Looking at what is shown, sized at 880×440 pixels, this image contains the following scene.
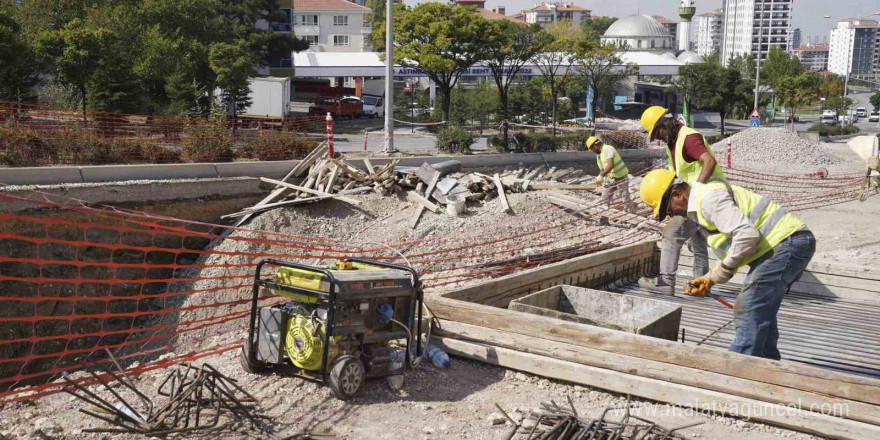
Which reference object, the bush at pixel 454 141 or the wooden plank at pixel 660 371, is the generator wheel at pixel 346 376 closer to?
the wooden plank at pixel 660 371

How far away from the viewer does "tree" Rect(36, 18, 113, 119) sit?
20.2 meters

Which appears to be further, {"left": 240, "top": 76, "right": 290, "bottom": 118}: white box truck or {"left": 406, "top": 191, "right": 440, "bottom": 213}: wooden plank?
{"left": 240, "top": 76, "right": 290, "bottom": 118}: white box truck

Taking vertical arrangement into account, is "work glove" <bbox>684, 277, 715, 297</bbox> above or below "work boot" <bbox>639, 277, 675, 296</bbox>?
above

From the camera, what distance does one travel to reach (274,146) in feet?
62.1

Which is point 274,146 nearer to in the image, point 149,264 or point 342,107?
point 149,264

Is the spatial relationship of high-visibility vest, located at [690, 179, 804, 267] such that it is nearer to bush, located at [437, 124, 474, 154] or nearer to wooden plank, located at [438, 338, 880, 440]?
wooden plank, located at [438, 338, 880, 440]

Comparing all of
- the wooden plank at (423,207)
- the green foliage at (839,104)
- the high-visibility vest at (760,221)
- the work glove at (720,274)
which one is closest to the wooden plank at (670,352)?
the work glove at (720,274)

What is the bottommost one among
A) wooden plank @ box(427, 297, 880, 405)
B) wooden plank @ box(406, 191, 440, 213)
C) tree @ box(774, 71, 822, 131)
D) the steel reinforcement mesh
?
the steel reinforcement mesh

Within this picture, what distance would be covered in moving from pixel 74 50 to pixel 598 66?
28.5 metres

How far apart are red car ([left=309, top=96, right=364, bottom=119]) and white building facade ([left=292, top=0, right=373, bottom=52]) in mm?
37796

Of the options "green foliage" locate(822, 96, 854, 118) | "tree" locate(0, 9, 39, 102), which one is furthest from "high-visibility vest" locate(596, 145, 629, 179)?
"green foliage" locate(822, 96, 854, 118)

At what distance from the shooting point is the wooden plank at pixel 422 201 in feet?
50.7

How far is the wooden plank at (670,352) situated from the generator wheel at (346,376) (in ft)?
4.57

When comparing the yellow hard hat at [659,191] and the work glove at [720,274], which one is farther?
the yellow hard hat at [659,191]
